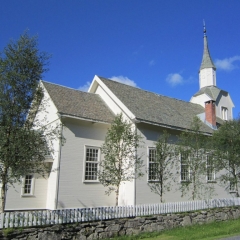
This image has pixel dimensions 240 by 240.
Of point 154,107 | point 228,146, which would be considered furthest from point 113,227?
point 154,107

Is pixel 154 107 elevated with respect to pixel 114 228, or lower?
elevated

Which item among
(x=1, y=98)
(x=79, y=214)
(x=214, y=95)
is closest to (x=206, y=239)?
(x=79, y=214)

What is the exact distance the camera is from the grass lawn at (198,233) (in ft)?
35.8

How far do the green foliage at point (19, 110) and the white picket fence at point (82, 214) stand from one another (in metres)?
1.01

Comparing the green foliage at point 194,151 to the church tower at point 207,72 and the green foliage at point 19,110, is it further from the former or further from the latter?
the church tower at point 207,72

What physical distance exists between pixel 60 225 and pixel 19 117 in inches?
157

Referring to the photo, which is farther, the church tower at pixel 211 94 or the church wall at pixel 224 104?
the church wall at pixel 224 104

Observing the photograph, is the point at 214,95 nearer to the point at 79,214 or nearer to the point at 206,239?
the point at 206,239

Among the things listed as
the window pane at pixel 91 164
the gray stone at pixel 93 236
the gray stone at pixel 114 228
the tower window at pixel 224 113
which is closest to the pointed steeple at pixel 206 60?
the tower window at pixel 224 113

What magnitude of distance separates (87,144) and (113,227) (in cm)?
644

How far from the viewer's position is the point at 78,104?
17.2 m

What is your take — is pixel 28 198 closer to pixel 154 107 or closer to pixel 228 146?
pixel 154 107

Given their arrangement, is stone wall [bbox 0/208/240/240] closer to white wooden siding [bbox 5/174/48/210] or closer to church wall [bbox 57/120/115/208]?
church wall [bbox 57/120/115/208]

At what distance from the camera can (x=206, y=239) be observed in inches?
411
